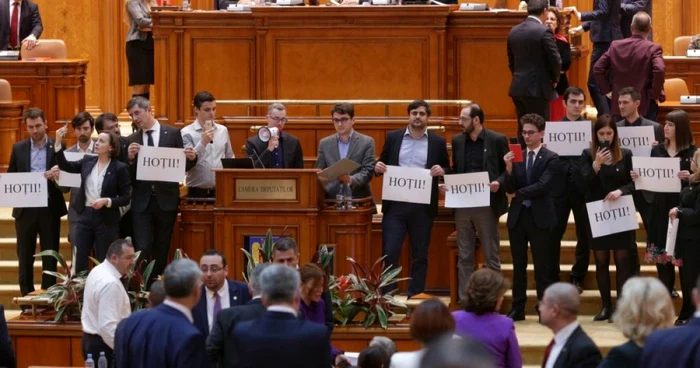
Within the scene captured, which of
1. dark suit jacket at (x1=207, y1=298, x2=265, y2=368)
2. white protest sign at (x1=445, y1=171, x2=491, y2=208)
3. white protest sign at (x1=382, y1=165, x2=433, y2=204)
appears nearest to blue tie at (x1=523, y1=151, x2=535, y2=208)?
white protest sign at (x1=445, y1=171, x2=491, y2=208)

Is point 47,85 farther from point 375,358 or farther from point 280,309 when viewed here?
point 280,309

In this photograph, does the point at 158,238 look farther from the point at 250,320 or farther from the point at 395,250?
the point at 250,320

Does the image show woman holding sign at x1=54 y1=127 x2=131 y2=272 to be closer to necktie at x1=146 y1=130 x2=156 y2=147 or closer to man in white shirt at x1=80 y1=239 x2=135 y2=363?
necktie at x1=146 y1=130 x2=156 y2=147

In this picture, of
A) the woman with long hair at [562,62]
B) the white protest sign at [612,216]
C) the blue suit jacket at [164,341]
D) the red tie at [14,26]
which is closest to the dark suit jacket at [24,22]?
the red tie at [14,26]

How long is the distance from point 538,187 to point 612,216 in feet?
2.00

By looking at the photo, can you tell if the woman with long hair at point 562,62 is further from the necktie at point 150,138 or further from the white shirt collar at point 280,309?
the white shirt collar at point 280,309

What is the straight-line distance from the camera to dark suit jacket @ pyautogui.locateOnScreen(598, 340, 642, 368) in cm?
610

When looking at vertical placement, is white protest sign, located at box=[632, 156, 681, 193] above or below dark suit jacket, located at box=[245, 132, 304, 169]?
below

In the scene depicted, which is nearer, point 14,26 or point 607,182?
point 607,182

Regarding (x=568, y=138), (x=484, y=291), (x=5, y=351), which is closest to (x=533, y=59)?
(x=568, y=138)

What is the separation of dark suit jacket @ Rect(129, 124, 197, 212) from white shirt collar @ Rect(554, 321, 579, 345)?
17.7ft

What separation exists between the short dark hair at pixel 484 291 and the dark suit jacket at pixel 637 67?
6.09 m

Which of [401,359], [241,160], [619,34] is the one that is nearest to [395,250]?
[241,160]

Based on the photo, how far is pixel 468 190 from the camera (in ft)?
36.8
